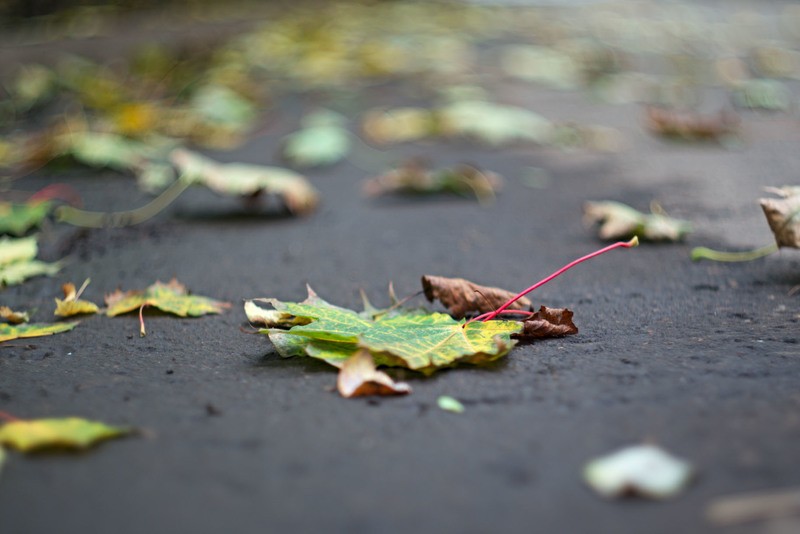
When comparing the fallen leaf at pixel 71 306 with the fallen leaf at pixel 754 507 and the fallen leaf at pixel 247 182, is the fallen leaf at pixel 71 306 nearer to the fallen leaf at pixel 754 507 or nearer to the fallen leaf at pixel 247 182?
the fallen leaf at pixel 247 182

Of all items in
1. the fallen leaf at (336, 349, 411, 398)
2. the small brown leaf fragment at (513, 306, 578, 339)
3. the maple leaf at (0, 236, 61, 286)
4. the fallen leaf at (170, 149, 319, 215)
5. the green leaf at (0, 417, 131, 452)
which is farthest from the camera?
the fallen leaf at (170, 149, 319, 215)

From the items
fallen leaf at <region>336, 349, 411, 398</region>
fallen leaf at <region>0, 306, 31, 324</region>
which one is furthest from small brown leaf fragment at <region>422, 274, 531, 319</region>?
fallen leaf at <region>0, 306, 31, 324</region>

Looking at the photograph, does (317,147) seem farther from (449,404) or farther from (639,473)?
(639,473)

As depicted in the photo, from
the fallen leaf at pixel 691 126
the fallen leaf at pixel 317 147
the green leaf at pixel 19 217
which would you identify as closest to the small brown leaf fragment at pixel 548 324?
the green leaf at pixel 19 217

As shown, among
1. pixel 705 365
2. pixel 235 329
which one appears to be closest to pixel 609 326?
pixel 705 365

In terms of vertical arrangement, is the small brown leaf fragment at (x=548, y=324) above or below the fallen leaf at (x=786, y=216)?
below

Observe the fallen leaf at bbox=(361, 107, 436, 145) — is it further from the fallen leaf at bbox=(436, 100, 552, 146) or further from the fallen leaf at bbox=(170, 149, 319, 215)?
the fallen leaf at bbox=(170, 149, 319, 215)

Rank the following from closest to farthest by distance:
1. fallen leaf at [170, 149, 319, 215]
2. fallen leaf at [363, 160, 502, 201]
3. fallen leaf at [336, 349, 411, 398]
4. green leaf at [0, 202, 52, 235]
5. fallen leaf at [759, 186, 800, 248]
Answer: fallen leaf at [336, 349, 411, 398]
fallen leaf at [759, 186, 800, 248]
green leaf at [0, 202, 52, 235]
fallen leaf at [170, 149, 319, 215]
fallen leaf at [363, 160, 502, 201]
